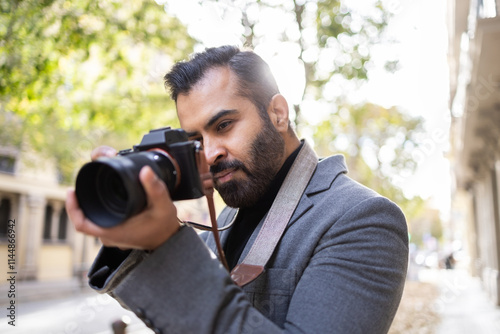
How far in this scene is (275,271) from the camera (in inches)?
55.8

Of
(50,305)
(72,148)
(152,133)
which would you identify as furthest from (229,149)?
(72,148)

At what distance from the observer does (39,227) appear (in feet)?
67.8

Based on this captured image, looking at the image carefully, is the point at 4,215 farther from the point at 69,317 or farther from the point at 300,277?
the point at 300,277

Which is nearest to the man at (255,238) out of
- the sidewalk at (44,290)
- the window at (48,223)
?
the sidewalk at (44,290)

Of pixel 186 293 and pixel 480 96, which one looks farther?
pixel 480 96

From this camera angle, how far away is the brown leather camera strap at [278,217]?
4.57 feet

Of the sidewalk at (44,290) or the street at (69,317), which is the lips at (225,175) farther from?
the sidewalk at (44,290)

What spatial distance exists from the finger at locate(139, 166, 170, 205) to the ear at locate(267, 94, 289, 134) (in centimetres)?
78

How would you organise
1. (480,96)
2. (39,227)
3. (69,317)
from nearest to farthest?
(480,96) < (69,317) < (39,227)

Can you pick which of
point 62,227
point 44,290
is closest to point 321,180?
point 44,290

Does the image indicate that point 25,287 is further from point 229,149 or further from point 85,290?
point 229,149

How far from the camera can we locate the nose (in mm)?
1582

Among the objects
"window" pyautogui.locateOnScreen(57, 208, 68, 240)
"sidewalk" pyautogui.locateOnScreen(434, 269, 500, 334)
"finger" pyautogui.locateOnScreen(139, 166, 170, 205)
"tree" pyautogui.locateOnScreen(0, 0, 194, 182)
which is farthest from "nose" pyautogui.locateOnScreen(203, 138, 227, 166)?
"window" pyautogui.locateOnScreen(57, 208, 68, 240)

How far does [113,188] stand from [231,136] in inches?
22.9
